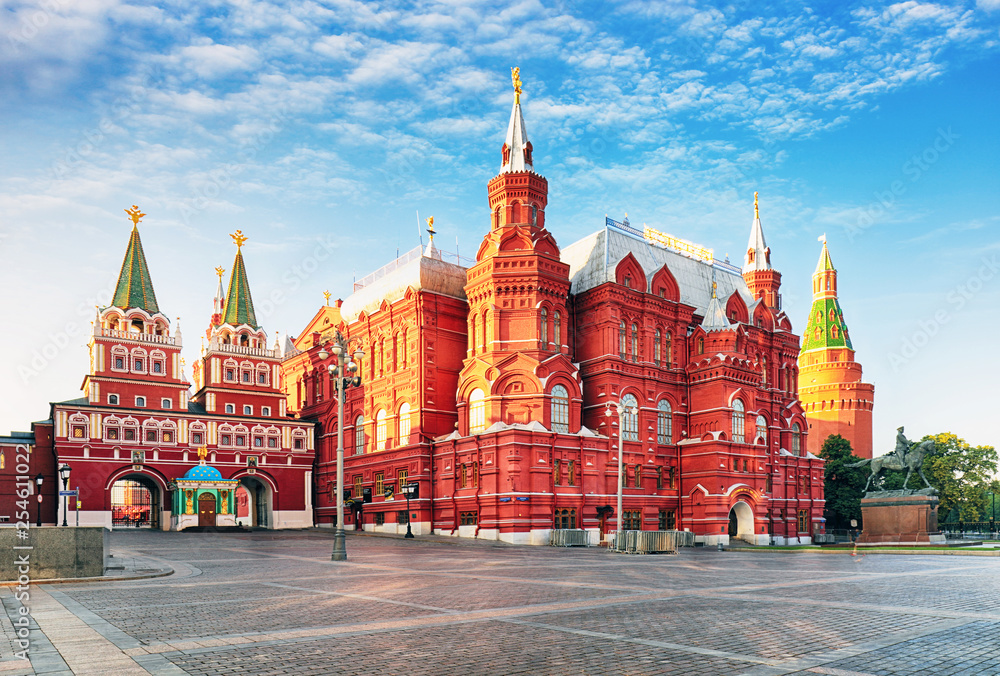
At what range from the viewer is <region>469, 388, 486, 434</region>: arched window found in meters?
54.7

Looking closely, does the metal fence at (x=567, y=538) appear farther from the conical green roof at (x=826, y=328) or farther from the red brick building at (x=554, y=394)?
the conical green roof at (x=826, y=328)

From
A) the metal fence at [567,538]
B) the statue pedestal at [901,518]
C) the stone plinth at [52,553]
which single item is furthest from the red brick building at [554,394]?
the stone plinth at [52,553]

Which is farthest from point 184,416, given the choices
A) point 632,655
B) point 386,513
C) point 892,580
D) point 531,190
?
point 632,655

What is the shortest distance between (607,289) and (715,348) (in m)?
11.2

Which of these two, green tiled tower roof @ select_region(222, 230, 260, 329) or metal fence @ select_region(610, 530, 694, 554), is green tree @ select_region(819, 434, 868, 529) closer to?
metal fence @ select_region(610, 530, 694, 554)

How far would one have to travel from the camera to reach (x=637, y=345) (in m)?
60.7

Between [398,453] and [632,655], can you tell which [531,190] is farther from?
[632,655]

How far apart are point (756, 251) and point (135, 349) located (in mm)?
57932

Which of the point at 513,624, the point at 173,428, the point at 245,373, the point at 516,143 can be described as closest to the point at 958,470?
the point at 516,143

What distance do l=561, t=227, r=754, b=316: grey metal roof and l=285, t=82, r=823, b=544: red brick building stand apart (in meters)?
0.20

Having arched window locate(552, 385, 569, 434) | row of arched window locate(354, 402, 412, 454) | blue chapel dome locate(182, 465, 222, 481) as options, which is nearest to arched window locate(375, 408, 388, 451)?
row of arched window locate(354, 402, 412, 454)

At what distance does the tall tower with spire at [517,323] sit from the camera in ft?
175

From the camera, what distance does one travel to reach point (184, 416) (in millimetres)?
67312

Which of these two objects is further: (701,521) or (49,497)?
(49,497)
